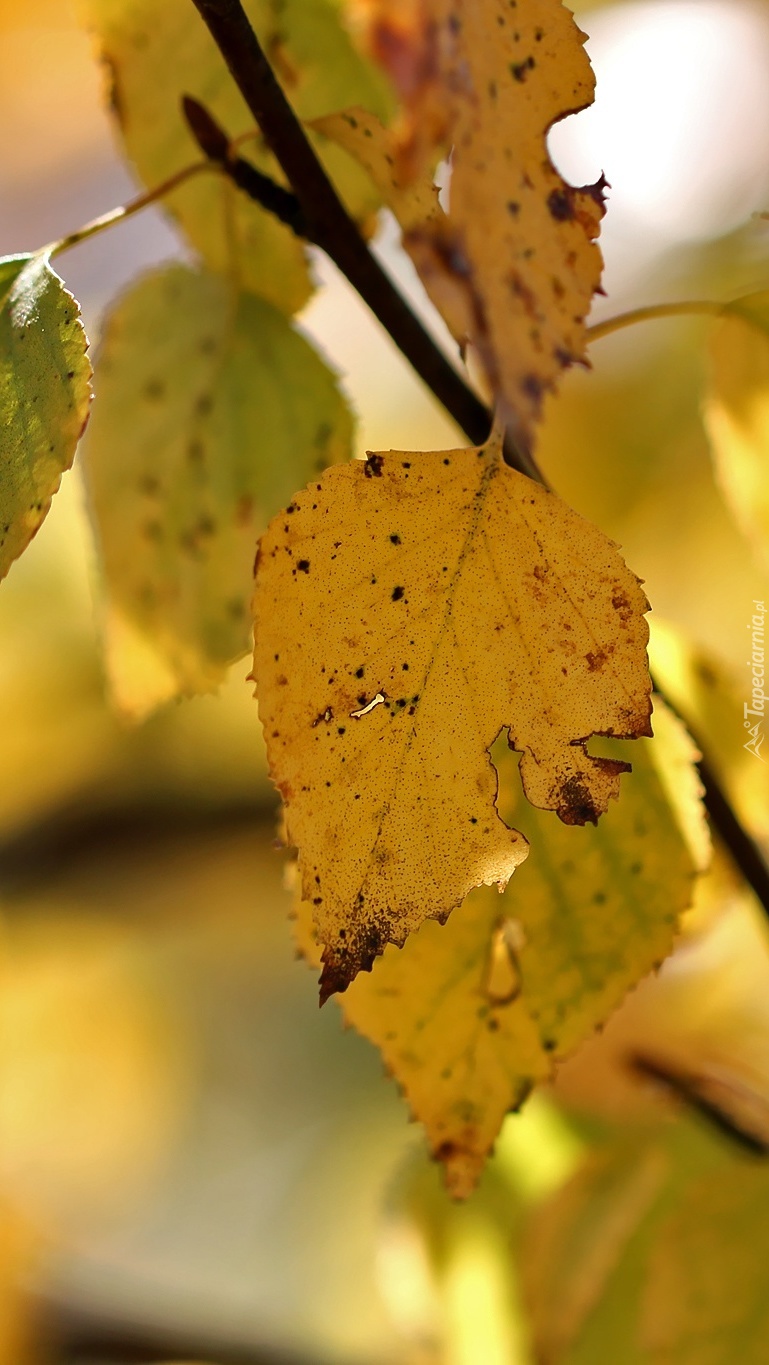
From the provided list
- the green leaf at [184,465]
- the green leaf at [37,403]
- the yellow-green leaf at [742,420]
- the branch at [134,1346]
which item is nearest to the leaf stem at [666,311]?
the yellow-green leaf at [742,420]

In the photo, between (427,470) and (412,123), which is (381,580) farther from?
(412,123)

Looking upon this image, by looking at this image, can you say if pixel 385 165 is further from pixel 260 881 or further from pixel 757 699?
pixel 260 881

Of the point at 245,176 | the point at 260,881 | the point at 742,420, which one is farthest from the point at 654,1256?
the point at 260,881

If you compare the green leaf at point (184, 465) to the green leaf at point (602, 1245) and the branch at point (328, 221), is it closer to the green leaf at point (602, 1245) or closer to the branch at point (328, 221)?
the branch at point (328, 221)

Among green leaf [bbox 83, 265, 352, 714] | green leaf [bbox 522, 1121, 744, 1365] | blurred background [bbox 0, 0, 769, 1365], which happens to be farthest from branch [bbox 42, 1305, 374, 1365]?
green leaf [bbox 83, 265, 352, 714]

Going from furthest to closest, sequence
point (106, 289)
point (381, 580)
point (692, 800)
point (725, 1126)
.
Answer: point (106, 289) < point (725, 1126) < point (692, 800) < point (381, 580)

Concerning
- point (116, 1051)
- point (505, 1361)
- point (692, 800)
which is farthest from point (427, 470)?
point (116, 1051)
